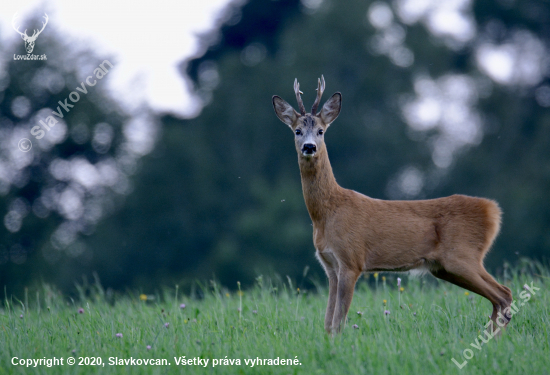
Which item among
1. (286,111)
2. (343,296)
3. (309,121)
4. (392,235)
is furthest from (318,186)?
(343,296)

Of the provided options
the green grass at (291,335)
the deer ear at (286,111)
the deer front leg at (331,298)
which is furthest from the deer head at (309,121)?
the green grass at (291,335)

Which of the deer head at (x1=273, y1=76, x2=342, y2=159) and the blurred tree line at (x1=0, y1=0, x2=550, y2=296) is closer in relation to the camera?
the deer head at (x1=273, y1=76, x2=342, y2=159)

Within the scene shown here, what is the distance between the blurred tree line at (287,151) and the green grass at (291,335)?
13589 mm

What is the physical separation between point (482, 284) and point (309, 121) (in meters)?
2.06

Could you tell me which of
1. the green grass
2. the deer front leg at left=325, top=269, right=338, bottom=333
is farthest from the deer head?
the green grass

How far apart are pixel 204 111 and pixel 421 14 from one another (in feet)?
31.4

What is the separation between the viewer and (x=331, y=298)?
19.5 ft

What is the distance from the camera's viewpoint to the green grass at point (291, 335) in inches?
181

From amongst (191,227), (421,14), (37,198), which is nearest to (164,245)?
(191,227)

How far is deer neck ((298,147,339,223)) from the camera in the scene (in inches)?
242

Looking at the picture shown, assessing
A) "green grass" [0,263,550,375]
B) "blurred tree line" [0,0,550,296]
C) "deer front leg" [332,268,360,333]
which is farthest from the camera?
"blurred tree line" [0,0,550,296]

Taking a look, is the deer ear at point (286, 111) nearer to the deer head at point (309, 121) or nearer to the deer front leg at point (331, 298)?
the deer head at point (309, 121)

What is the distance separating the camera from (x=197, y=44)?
2739 cm

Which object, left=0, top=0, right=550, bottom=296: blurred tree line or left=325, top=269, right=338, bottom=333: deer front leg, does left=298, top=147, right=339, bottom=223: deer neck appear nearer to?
left=325, top=269, right=338, bottom=333: deer front leg
